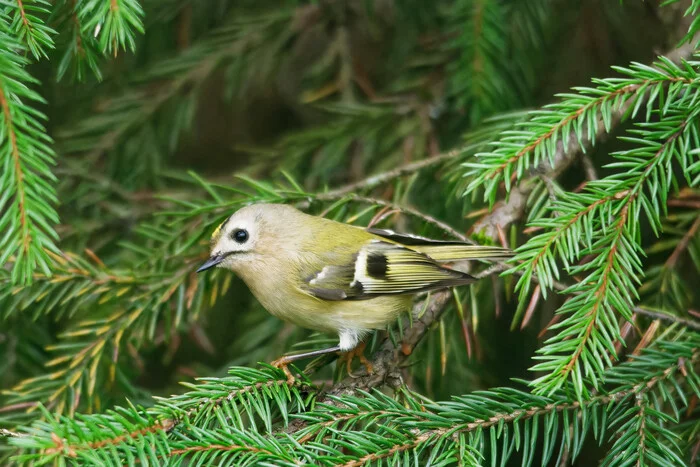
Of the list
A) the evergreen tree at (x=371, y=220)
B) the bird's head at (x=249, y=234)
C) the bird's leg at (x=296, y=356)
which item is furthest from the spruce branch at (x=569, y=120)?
the bird's head at (x=249, y=234)

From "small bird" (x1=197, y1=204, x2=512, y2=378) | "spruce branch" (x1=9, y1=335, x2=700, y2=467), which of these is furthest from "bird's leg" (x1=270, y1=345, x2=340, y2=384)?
"spruce branch" (x1=9, y1=335, x2=700, y2=467)

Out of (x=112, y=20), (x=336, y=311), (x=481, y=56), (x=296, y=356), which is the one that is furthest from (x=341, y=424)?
(x=481, y=56)

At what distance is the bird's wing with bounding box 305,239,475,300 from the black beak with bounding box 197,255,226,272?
237mm

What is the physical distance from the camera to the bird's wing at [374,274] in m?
1.72

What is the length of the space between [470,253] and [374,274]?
31cm

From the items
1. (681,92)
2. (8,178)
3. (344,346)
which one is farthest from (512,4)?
(8,178)

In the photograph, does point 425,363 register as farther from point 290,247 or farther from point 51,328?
point 51,328

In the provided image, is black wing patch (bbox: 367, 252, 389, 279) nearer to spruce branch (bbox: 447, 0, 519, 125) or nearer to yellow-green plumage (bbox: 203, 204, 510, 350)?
yellow-green plumage (bbox: 203, 204, 510, 350)

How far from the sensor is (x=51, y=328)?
7.50 ft

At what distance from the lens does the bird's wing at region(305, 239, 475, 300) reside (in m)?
1.72

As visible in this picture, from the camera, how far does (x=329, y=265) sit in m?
1.90

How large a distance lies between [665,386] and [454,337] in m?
0.67

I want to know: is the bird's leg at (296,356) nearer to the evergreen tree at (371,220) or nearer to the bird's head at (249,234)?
the evergreen tree at (371,220)

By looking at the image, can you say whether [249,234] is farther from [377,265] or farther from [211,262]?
[377,265]
